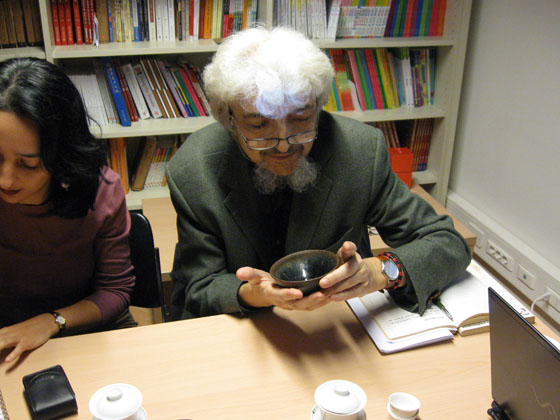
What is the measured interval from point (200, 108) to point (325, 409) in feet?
6.36

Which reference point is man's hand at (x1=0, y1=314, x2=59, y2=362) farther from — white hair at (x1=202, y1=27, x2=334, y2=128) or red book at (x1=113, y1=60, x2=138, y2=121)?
red book at (x1=113, y1=60, x2=138, y2=121)

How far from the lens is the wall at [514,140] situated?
2156 mm

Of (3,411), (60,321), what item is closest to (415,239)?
(60,321)

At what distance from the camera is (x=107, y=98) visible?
97.0 inches

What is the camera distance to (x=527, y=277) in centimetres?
230

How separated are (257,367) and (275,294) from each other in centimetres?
17

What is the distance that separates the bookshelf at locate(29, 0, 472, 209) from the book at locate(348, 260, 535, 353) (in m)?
1.43

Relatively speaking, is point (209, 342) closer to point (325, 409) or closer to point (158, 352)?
point (158, 352)

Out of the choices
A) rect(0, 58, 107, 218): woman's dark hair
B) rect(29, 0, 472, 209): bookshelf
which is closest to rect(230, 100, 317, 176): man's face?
rect(0, 58, 107, 218): woman's dark hair

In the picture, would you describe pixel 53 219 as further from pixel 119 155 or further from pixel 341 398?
pixel 119 155

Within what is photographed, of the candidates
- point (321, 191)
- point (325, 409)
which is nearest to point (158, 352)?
point (325, 409)

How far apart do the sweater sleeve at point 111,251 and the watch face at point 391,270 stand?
74 centimetres

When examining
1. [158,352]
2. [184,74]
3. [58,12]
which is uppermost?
[58,12]

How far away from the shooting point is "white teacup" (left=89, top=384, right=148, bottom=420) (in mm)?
889
